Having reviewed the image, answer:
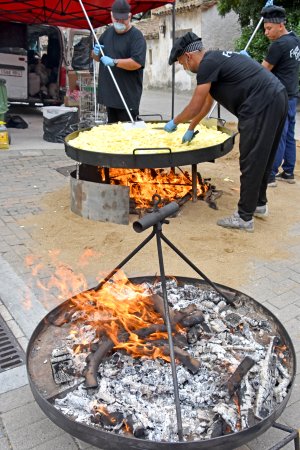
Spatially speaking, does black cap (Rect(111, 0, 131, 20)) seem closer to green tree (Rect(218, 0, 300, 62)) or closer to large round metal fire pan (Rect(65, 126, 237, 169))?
large round metal fire pan (Rect(65, 126, 237, 169))

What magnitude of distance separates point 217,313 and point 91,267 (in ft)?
5.78

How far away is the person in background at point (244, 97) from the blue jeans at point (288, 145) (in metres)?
1.46

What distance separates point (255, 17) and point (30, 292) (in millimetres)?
13762

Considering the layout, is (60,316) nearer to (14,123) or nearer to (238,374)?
(238,374)

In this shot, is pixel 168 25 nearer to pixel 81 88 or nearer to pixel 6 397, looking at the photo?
pixel 81 88

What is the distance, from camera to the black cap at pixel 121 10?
5918 millimetres

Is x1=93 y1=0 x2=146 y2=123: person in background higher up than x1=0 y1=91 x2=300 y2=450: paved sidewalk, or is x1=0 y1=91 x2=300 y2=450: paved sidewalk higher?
x1=93 y1=0 x2=146 y2=123: person in background

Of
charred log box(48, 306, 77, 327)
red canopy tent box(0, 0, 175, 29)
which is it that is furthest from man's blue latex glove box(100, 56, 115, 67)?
charred log box(48, 306, 77, 327)

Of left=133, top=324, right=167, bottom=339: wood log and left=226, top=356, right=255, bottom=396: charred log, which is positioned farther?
left=133, top=324, right=167, bottom=339: wood log

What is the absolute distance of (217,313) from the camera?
285 centimetres

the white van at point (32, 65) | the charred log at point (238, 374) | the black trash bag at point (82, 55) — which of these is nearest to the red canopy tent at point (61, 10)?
the white van at point (32, 65)

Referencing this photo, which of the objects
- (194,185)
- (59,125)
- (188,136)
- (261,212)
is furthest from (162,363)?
(59,125)

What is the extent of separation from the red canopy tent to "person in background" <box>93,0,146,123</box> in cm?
287

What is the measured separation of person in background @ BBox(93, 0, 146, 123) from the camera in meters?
6.06
